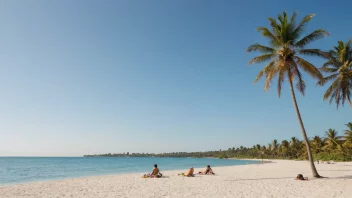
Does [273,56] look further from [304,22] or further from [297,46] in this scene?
[304,22]

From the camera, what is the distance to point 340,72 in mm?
21859

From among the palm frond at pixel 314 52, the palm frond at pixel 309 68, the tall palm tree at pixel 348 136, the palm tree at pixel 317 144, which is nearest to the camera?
the palm frond at pixel 309 68

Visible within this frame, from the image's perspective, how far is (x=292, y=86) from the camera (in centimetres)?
1608

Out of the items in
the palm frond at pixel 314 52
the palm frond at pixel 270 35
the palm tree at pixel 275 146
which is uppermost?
the palm frond at pixel 270 35

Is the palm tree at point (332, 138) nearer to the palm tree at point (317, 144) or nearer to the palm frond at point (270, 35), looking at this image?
the palm tree at point (317, 144)

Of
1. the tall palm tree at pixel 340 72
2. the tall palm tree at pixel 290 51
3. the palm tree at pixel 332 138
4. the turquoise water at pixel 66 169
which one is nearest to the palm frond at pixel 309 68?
the tall palm tree at pixel 290 51

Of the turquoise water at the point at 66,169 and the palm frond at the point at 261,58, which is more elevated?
the palm frond at the point at 261,58

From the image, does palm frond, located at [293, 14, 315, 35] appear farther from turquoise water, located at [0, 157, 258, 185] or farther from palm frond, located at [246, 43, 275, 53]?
turquoise water, located at [0, 157, 258, 185]

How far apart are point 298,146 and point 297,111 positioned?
69.3 metres

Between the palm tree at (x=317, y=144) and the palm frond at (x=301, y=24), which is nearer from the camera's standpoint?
the palm frond at (x=301, y=24)

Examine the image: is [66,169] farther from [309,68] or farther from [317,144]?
[317,144]

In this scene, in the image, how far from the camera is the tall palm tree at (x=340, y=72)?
21188mm

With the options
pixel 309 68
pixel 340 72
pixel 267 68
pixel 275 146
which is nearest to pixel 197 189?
pixel 267 68

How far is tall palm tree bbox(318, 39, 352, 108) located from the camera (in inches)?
834
